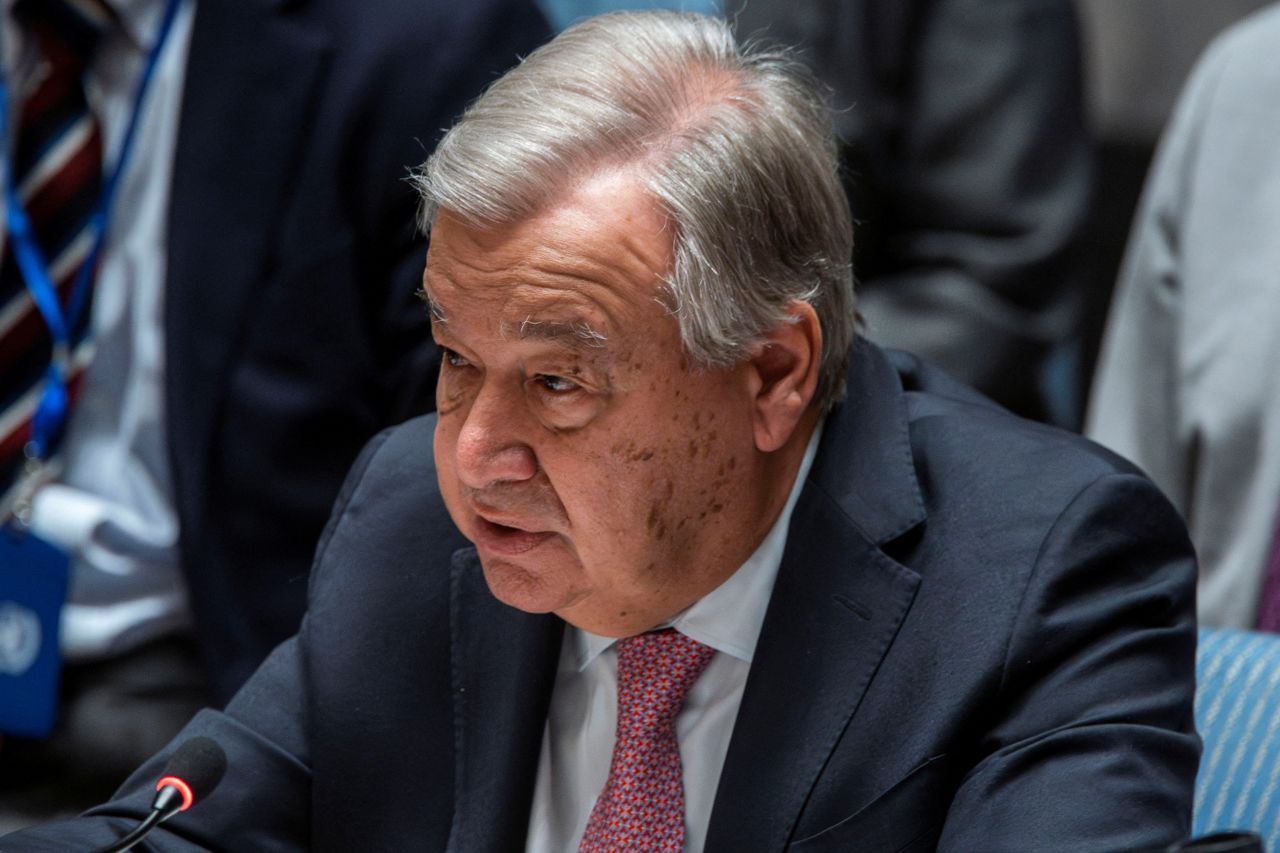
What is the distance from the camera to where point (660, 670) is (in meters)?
1.58

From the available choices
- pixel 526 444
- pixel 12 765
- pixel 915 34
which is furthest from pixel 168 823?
pixel 915 34

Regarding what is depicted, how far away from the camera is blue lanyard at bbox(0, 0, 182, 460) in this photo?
Answer: 90.0 inches

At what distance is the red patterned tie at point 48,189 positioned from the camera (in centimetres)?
231

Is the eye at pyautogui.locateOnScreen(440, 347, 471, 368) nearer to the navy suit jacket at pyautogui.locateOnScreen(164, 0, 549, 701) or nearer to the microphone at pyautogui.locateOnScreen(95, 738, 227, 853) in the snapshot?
the microphone at pyautogui.locateOnScreen(95, 738, 227, 853)

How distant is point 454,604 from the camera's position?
64.9 inches

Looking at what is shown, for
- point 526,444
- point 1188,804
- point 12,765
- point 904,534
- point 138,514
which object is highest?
point 526,444

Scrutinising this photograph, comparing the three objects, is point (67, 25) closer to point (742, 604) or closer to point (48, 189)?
point (48, 189)

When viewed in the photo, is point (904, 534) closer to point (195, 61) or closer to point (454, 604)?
point (454, 604)

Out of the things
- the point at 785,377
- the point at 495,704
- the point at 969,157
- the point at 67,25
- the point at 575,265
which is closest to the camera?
the point at 575,265

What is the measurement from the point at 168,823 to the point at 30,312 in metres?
0.95

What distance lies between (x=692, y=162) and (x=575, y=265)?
0.40 ft

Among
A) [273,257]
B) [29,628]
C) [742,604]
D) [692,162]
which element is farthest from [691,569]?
[29,628]

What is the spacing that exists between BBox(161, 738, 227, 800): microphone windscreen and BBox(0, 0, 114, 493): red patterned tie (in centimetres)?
94

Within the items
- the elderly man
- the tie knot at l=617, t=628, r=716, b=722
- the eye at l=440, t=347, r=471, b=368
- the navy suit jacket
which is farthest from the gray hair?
the navy suit jacket
